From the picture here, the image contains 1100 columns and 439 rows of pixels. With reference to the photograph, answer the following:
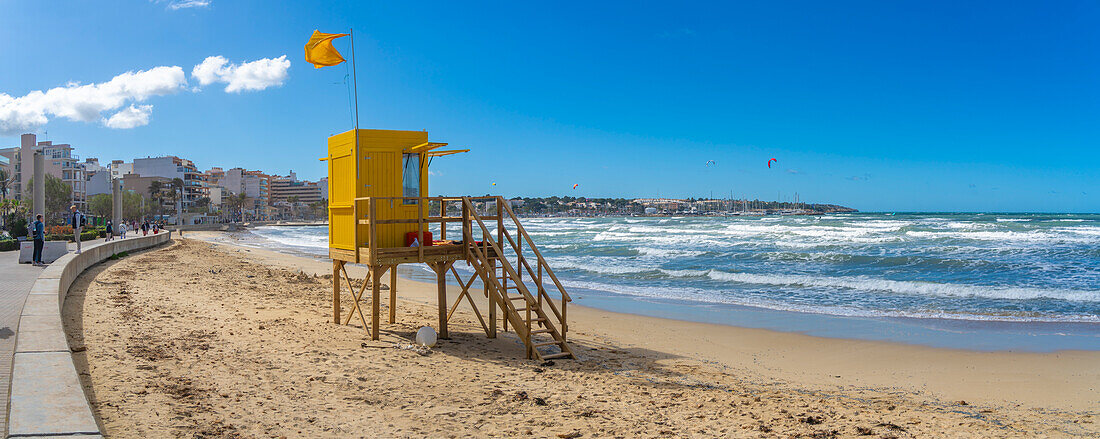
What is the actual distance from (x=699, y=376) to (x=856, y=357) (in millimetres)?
3221

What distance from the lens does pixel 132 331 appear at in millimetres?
8719

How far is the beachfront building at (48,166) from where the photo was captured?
9238cm

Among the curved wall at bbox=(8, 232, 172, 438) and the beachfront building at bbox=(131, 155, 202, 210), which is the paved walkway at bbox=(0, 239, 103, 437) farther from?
the beachfront building at bbox=(131, 155, 202, 210)

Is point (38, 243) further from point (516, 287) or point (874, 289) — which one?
point (874, 289)

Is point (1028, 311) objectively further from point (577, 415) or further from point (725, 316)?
point (577, 415)

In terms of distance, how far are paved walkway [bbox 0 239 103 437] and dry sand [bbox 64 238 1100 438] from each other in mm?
608

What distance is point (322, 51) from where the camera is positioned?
10.8 m

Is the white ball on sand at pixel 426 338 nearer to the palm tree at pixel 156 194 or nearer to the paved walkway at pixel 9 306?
the paved walkway at pixel 9 306

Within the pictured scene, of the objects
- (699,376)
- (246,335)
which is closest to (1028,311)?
(699,376)

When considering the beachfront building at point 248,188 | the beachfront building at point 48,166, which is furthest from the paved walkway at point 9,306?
the beachfront building at point 248,188

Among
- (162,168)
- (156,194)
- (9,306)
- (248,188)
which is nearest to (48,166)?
(156,194)

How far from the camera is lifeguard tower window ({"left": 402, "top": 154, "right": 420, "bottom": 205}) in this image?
10125mm

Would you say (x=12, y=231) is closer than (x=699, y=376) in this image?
No

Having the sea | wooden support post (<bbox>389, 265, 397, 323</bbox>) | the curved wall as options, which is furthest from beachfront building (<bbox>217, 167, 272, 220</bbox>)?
the curved wall
